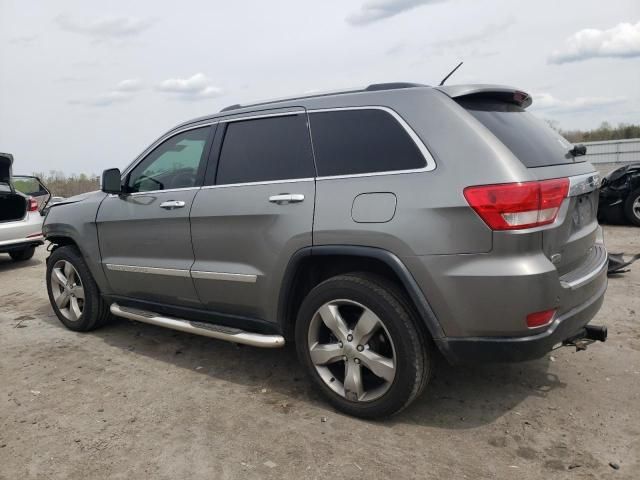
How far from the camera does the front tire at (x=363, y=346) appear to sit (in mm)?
2934

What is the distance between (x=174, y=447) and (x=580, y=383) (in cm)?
259

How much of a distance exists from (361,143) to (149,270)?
2063 mm

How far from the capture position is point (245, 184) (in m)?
3.62

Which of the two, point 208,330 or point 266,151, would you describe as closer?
point 266,151

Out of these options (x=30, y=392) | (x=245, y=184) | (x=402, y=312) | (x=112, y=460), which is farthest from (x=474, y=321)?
(x=30, y=392)

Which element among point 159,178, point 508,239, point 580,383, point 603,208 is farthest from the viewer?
point 603,208

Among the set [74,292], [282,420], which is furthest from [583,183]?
[74,292]

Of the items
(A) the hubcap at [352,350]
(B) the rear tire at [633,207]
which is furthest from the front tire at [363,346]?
(B) the rear tire at [633,207]

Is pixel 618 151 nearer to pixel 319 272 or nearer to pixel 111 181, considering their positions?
pixel 319 272

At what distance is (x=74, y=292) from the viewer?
16.5 feet

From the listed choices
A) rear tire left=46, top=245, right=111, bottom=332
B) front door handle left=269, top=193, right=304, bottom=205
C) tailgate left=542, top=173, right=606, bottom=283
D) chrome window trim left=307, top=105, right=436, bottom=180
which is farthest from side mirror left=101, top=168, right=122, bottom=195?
tailgate left=542, top=173, right=606, bottom=283

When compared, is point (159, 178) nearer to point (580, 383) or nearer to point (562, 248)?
point (562, 248)

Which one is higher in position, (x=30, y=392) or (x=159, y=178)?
(x=159, y=178)

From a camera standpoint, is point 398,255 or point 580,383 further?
point 580,383
